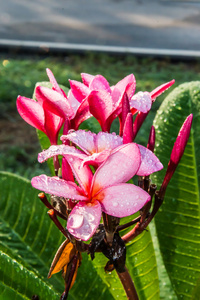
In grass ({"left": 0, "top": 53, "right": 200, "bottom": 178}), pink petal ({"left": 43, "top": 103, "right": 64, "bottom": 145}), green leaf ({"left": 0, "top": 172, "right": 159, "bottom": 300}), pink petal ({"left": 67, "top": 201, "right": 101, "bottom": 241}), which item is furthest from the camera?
grass ({"left": 0, "top": 53, "right": 200, "bottom": 178})

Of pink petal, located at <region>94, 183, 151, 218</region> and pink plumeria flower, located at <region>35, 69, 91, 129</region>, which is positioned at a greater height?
pink plumeria flower, located at <region>35, 69, 91, 129</region>

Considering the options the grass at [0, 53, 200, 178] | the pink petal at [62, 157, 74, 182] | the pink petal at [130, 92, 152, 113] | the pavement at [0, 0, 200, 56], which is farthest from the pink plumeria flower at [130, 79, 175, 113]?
the pavement at [0, 0, 200, 56]

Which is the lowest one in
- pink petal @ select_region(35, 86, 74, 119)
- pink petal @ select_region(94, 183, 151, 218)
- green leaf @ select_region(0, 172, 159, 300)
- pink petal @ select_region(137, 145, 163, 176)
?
green leaf @ select_region(0, 172, 159, 300)

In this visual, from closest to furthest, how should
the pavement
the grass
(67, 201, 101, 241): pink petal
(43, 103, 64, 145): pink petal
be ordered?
(67, 201, 101, 241): pink petal → (43, 103, 64, 145): pink petal → the grass → the pavement

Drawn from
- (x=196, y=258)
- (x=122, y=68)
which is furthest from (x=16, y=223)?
(x=122, y=68)

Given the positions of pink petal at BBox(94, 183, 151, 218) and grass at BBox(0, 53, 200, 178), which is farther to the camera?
grass at BBox(0, 53, 200, 178)

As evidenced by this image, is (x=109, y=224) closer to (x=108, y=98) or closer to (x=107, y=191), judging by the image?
(x=107, y=191)

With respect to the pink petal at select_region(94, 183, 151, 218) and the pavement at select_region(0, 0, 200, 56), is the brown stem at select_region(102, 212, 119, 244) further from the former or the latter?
the pavement at select_region(0, 0, 200, 56)
